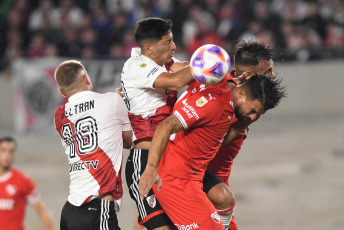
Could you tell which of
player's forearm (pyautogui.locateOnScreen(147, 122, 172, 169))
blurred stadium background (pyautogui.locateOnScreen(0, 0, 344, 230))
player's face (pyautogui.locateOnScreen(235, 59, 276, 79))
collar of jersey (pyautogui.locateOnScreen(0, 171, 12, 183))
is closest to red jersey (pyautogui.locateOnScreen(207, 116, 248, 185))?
player's face (pyautogui.locateOnScreen(235, 59, 276, 79))

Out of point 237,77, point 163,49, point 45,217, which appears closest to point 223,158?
point 237,77

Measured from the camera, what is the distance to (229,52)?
1367 centimetres

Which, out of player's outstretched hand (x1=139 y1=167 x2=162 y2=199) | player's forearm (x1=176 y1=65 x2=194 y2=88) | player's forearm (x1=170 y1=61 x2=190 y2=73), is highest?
player's forearm (x1=176 y1=65 x2=194 y2=88)

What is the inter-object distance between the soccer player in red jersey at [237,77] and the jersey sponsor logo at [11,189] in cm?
345

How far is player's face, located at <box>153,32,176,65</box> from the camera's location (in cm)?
590

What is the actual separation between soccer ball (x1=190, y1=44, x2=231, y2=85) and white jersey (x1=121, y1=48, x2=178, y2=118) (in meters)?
0.45

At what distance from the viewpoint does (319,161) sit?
13414 millimetres

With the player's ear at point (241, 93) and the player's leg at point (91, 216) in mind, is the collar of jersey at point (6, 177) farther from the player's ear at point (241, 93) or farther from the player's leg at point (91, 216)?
the player's ear at point (241, 93)

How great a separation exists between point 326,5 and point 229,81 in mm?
9818

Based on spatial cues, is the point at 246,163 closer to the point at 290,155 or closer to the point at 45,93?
the point at 290,155

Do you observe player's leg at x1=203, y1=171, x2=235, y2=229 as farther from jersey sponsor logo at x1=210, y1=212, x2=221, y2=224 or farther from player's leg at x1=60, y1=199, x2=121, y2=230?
player's leg at x1=60, y1=199, x2=121, y2=230

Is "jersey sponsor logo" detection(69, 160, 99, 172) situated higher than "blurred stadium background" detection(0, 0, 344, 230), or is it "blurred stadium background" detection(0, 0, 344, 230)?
"jersey sponsor logo" detection(69, 160, 99, 172)

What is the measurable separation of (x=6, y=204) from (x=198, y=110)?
170 inches

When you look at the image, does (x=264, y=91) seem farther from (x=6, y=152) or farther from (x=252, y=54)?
(x=6, y=152)
